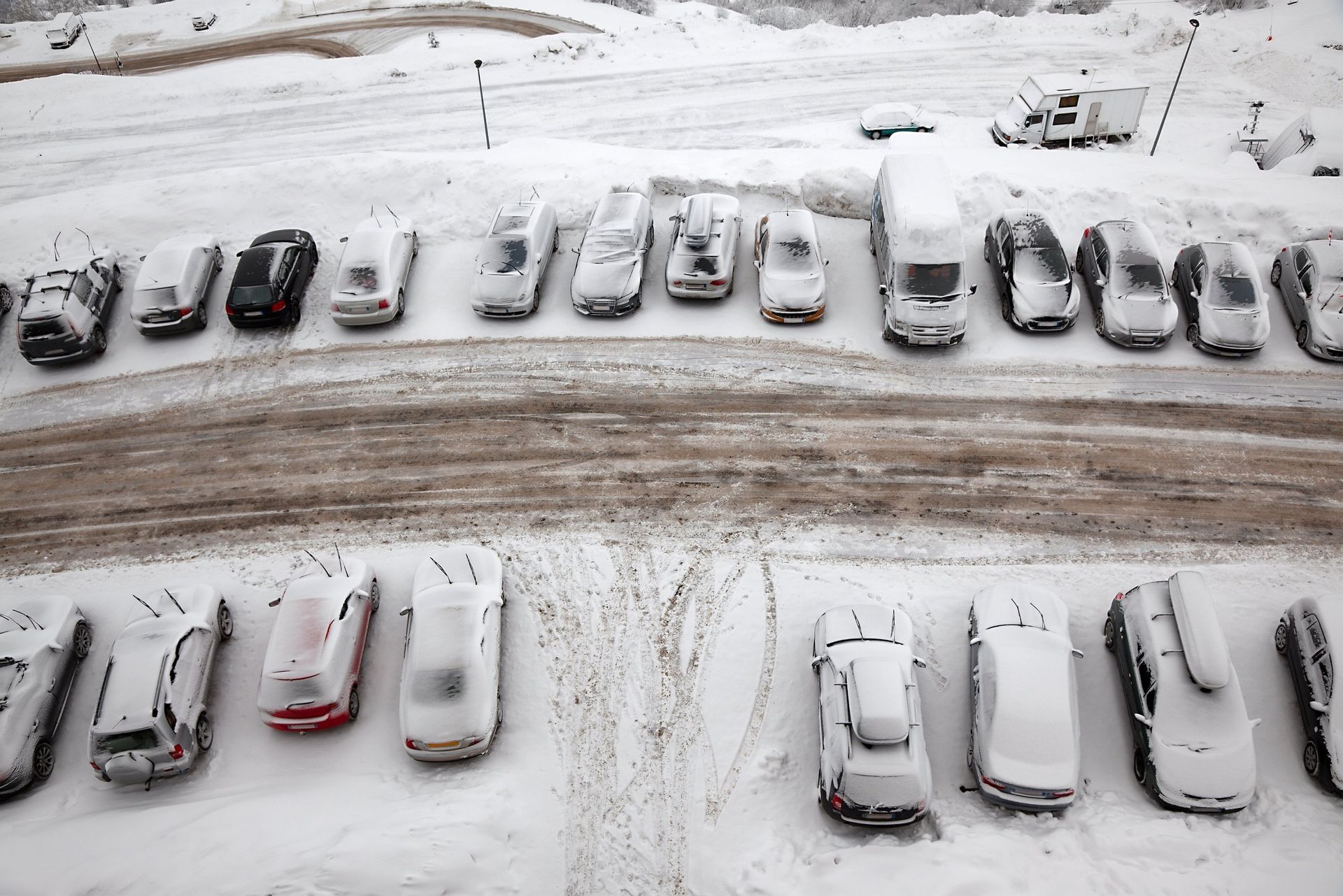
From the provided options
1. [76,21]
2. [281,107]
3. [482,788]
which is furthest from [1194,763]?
[76,21]

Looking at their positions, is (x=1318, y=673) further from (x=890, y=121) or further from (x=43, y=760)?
(x=890, y=121)

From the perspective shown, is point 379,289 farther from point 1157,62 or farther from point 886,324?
point 1157,62

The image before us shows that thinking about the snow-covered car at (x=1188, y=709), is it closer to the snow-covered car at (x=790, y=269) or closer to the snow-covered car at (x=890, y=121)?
the snow-covered car at (x=790, y=269)

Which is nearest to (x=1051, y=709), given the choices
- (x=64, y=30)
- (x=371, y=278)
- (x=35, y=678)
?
(x=35, y=678)

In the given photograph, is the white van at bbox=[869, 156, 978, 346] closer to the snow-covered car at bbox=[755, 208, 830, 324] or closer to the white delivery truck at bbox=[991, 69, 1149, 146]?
the snow-covered car at bbox=[755, 208, 830, 324]

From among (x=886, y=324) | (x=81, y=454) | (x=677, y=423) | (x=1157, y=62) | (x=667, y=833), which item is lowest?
(x=667, y=833)

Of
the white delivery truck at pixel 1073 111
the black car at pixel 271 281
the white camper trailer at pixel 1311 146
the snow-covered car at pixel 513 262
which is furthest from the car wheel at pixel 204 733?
the white camper trailer at pixel 1311 146
